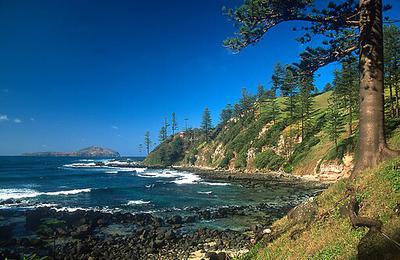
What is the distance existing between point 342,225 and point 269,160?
6527 cm

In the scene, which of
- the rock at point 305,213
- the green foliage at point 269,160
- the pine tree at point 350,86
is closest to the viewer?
the rock at point 305,213

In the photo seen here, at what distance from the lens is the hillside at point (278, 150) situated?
49.4 meters

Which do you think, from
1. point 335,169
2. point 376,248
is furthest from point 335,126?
point 376,248

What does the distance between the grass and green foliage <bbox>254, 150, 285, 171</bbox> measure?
5992 centimetres

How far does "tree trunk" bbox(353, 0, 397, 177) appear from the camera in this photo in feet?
31.7

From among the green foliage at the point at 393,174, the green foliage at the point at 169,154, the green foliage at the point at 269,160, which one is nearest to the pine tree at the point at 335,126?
the green foliage at the point at 269,160

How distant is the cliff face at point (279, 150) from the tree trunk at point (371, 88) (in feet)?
123

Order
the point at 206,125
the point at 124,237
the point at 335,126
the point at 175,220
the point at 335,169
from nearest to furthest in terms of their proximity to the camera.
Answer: the point at 124,237 < the point at 175,220 < the point at 335,169 < the point at 335,126 < the point at 206,125

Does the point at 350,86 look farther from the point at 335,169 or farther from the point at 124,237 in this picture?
the point at 124,237

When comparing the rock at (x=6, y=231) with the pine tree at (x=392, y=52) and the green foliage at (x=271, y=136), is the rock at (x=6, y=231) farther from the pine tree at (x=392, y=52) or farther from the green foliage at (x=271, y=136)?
the green foliage at (x=271, y=136)

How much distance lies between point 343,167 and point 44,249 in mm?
43177

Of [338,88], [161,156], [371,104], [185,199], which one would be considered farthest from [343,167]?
[161,156]

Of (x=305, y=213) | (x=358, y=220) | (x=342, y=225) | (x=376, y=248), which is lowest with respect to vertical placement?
(x=305, y=213)

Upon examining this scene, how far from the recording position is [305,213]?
10945 mm
